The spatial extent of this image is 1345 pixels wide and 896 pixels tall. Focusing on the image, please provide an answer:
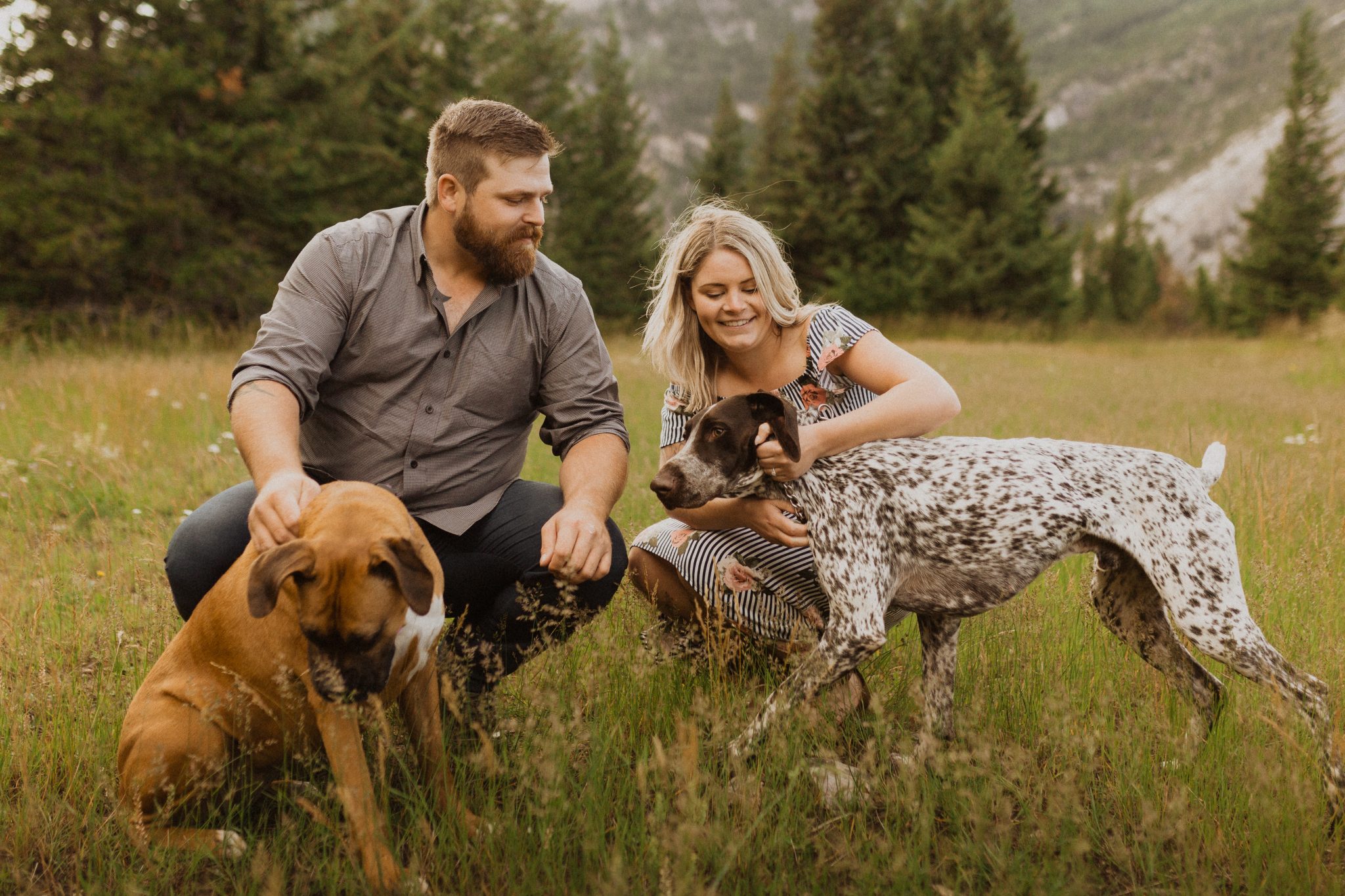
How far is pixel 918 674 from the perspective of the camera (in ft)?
11.6

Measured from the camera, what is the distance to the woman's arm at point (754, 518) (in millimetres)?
3340

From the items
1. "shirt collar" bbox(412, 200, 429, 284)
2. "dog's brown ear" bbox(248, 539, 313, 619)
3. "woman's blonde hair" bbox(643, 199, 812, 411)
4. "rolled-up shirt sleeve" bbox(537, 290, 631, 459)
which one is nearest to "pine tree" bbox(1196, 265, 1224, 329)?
"woman's blonde hair" bbox(643, 199, 812, 411)

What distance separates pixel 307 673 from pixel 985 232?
95.9 feet

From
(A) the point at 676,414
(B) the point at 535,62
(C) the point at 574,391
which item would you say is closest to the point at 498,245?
(C) the point at 574,391

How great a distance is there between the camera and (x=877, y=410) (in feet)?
11.0

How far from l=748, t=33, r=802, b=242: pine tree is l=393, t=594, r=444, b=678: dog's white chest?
98.4 feet

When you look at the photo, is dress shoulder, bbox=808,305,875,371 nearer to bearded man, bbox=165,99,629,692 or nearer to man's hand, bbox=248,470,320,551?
bearded man, bbox=165,99,629,692

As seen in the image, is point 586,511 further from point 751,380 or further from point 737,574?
point 751,380

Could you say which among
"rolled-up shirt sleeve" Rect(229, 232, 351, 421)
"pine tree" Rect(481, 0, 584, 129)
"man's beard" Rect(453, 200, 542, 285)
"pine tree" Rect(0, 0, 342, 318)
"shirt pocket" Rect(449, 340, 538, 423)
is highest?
"pine tree" Rect(481, 0, 584, 129)

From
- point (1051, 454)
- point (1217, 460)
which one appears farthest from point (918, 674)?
point (1217, 460)

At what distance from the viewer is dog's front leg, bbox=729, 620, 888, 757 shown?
2.87 meters

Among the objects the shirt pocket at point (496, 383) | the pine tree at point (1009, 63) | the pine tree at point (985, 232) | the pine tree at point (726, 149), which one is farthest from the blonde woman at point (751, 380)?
the pine tree at point (726, 149)

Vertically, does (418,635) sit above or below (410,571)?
below

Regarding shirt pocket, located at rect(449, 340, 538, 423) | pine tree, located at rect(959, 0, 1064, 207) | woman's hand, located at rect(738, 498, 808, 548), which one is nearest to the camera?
woman's hand, located at rect(738, 498, 808, 548)
